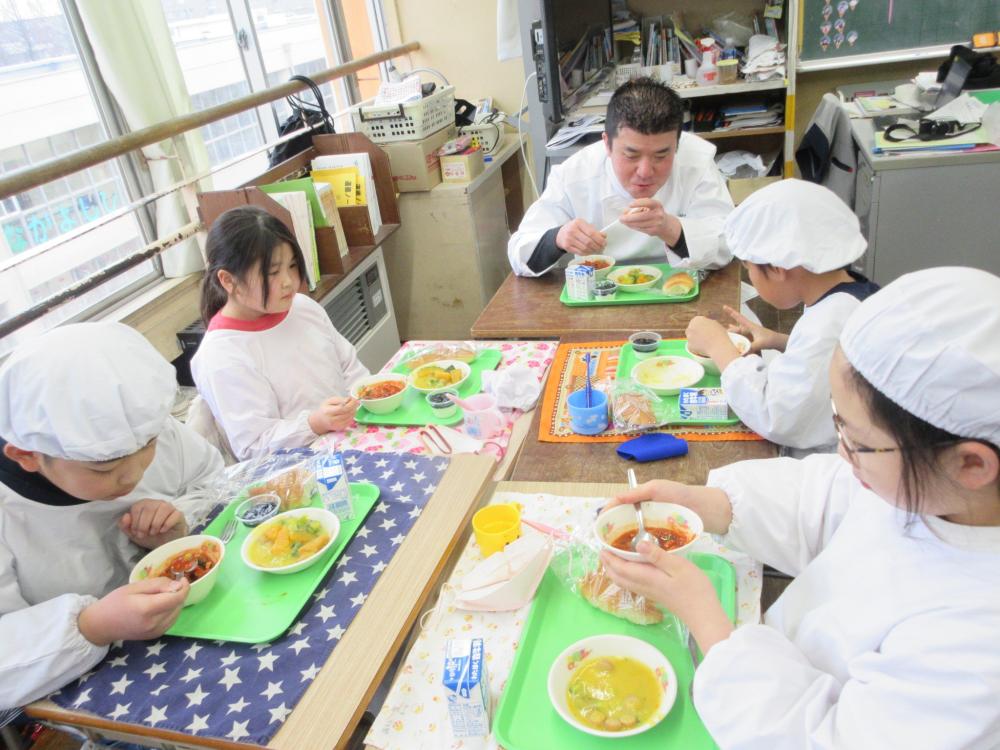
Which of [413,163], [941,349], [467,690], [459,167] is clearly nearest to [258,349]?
[467,690]

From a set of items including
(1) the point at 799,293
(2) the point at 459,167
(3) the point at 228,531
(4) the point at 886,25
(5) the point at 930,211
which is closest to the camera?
(3) the point at 228,531

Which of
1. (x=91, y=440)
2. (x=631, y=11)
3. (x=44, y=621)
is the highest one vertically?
(x=631, y=11)

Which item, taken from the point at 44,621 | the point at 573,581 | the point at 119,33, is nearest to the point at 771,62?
the point at 119,33

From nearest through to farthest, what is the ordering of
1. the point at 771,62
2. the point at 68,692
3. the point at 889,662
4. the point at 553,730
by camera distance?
the point at 889,662
the point at 553,730
the point at 68,692
the point at 771,62

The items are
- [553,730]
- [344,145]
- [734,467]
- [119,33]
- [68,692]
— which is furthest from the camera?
[344,145]

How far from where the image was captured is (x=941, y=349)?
698mm

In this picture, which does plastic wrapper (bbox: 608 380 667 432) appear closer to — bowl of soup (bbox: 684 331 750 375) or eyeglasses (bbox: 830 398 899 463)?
bowl of soup (bbox: 684 331 750 375)

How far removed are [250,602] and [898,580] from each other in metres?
0.95

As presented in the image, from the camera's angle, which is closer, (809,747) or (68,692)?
(809,747)

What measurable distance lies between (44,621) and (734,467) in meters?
1.14

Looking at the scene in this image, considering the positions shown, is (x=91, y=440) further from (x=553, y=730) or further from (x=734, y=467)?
(x=734, y=467)

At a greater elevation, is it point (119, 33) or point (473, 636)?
point (119, 33)

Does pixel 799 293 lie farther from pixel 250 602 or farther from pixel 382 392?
pixel 250 602

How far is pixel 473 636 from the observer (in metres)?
1.08
